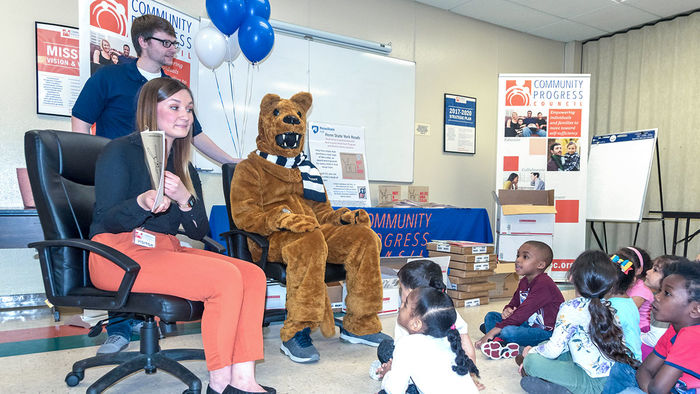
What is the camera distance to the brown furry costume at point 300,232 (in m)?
2.21

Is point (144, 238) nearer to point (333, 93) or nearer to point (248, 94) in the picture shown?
point (248, 94)

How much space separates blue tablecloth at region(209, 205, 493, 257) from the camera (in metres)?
3.72

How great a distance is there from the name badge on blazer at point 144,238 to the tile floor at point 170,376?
631 millimetres

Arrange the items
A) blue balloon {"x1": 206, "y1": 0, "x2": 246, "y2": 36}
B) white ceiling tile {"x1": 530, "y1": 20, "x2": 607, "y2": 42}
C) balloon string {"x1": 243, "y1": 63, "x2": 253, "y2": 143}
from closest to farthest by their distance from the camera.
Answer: blue balloon {"x1": 206, "y1": 0, "x2": 246, "y2": 36}
balloon string {"x1": 243, "y1": 63, "x2": 253, "y2": 143}
white ceiling tile {"x1": 530, "y1": 20, "x2": 607, "y2": 42}

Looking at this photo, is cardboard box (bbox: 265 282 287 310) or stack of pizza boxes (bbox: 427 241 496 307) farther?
stack of pizza boxes (bbox: 427 241 496 307)

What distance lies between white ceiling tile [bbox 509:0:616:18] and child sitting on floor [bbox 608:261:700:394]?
153 inches

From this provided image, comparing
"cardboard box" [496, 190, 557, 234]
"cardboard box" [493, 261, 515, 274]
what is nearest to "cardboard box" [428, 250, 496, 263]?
"cardboard box" [493, 261, 515, 274]

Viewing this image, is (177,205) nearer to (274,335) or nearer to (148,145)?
(148,145)

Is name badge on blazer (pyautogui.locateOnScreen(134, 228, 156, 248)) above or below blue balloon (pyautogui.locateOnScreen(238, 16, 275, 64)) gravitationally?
below

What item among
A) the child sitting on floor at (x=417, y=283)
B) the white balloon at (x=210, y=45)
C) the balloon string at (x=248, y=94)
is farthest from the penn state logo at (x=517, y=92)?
the child sitting on floor at (x=417, y=283)

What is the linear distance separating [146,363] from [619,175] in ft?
16.3

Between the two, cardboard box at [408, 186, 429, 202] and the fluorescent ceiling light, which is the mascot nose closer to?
the fluorescent ceiling light

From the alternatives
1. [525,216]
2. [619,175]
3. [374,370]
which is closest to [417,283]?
[374,370]

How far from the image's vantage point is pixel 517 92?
4949 mm
